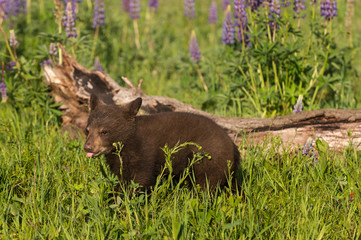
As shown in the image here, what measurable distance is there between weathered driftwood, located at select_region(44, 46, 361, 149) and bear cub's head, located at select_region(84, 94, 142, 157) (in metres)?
1.47

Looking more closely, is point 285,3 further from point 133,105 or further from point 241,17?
point 133,105

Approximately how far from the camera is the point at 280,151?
460cm

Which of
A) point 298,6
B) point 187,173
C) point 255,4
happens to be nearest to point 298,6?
point 298,6

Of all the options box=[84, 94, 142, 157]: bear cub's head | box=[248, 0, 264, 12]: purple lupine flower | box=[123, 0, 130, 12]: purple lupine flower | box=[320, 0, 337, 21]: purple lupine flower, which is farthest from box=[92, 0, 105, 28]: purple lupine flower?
box=[84, 94, 142, 157]: bear cub's head

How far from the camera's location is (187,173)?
3.52m

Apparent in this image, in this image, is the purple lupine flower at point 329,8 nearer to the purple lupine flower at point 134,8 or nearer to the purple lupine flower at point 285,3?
the purple lupine flower at point 285,3

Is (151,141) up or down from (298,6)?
down

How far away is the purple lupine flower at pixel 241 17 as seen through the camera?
586 cm

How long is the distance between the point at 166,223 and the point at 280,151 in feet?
6.16

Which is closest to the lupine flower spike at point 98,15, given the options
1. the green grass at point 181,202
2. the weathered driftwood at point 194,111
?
the weathered driftwood at point 194,111

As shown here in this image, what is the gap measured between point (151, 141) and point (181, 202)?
0.58m

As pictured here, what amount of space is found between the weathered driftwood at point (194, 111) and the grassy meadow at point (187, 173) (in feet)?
0.60

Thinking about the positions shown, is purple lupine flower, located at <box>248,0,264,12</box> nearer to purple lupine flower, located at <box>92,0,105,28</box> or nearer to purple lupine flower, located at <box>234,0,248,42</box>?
purple lupine flower, located at <box>234,0,248,42</box>

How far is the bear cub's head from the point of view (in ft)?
11.4
